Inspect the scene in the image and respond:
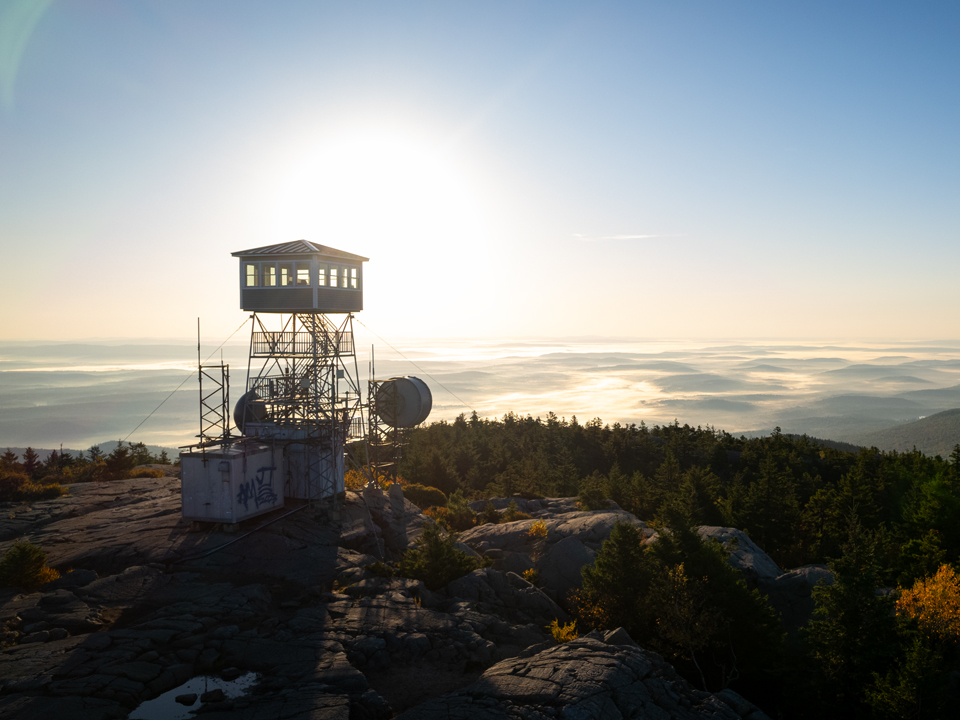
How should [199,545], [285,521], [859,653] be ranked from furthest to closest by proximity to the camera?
[285,521]
[199,545]
[859,653]

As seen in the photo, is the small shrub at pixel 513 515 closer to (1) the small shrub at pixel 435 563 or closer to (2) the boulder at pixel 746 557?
(2) the boulder at pixel 746 557

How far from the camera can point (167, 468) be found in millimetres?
40438

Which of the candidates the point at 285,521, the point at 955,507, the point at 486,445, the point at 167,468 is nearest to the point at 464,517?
the point at 285,521

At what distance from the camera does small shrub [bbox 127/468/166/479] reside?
36.6 m

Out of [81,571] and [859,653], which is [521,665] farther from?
[81,571]

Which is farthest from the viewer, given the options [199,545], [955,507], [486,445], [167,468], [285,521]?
[486,445]

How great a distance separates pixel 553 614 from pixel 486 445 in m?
47.3

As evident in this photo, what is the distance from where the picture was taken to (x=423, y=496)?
41469 mm

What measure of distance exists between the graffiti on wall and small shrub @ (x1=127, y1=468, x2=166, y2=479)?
633 inches

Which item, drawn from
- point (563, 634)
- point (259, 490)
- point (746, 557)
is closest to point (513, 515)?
point (746, 557)

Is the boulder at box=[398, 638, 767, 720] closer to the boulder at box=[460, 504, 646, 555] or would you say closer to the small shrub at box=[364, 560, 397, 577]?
the small shrub at box=[364, 560, 397, 577]

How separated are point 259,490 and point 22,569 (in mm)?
8131

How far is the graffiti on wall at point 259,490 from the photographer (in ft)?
77.3

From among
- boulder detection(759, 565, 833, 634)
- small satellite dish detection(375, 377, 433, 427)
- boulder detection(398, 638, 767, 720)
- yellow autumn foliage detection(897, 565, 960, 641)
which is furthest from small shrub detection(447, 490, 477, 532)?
yellow autumn foliage detection(897, 565, 960, 641)
